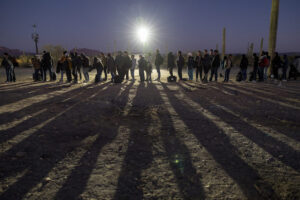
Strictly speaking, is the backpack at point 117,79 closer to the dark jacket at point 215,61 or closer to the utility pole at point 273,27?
the dark jacket at point 215,61

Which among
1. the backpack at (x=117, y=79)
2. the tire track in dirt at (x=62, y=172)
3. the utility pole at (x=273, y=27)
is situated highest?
the utility pole at (x=273, y=27)

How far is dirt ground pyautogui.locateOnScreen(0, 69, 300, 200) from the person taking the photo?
2348mm

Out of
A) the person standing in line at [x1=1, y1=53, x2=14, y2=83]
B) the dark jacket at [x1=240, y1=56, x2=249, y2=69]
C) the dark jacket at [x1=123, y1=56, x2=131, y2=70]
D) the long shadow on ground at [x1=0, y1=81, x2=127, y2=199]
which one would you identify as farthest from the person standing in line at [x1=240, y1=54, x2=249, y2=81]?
the person standing in line at [x1=1, y1=53, x2=14, y2=83]

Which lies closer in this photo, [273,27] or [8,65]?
[8,65]

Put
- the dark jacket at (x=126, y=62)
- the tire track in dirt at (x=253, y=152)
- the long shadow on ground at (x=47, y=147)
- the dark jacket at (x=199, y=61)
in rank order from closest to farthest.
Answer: the long shadow on ground at (x=47, y=147) < the tire track in dirt at (x=253, y=152) < the dark jacket at (x=126, y=62) < the dark jacket at (x=199, y=61)

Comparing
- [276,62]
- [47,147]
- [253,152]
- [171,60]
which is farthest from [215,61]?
[47,147]

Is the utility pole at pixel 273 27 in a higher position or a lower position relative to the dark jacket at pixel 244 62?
higher

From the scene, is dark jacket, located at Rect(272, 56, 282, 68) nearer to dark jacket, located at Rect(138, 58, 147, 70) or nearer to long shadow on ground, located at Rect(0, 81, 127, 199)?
dark jacket, located at Rect(138, 58, 147, 70)

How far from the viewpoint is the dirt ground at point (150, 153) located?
2.35 m

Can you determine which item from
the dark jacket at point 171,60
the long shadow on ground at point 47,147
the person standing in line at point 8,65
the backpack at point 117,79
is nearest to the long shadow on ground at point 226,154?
the long shadow on ground at point 47,147

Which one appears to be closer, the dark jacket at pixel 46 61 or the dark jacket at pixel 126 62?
the dark jacket at pixel 126 62

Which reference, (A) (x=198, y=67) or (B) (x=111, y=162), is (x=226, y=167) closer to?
(B) (x=111, y=162)

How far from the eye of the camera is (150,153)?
10.7 feet

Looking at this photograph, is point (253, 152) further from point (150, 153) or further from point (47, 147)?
point (47, 147)
